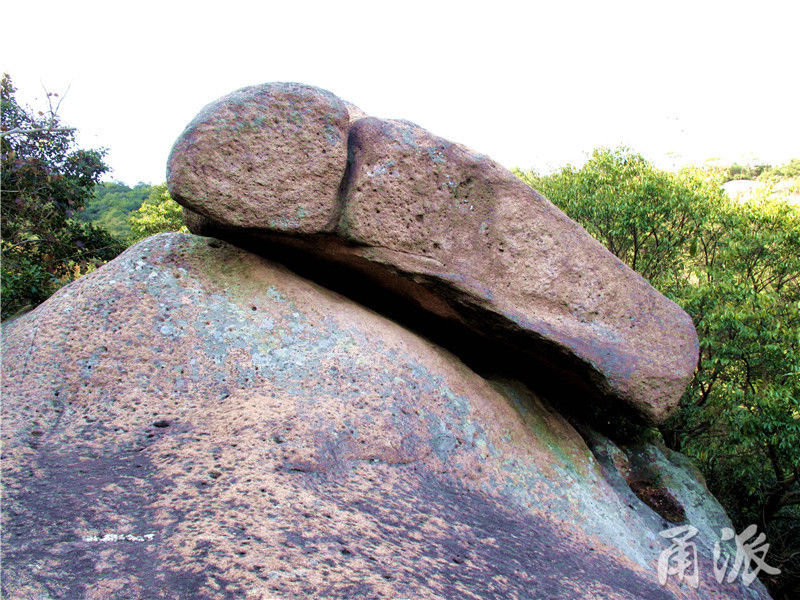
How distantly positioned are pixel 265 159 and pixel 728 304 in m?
5.60

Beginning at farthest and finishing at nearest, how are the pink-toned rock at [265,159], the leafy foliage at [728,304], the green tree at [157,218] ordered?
1. the green tree at [157,218]
2. the leafy foliage at [728,304]
3. the pink-toned rock at [265,159]

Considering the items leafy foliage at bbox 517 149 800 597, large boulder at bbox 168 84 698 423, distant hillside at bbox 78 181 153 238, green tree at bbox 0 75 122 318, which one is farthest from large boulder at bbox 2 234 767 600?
distant hillside at bbox 78 181 153 238

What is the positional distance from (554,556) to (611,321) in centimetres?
245

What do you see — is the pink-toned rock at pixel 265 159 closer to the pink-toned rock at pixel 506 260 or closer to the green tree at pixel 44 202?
the pink-toned rock at pixel 506 260

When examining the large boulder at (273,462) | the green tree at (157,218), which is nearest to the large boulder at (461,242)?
the large boulder at (273,462)

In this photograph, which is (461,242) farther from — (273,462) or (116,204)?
(116,204)

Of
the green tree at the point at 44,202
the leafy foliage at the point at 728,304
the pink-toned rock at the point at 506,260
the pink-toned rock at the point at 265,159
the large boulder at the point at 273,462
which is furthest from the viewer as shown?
the green tree at the point at 44,202

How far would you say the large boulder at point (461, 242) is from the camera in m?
4.56

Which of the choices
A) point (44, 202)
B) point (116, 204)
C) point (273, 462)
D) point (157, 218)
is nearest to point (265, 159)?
point (273, 462)

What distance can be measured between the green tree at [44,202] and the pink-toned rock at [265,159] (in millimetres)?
4424

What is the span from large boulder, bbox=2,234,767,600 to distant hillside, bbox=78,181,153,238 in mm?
18940

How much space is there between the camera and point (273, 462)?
3.22 m

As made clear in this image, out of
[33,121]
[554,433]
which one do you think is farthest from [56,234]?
[554,433]

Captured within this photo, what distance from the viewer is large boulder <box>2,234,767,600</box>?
2338mm
